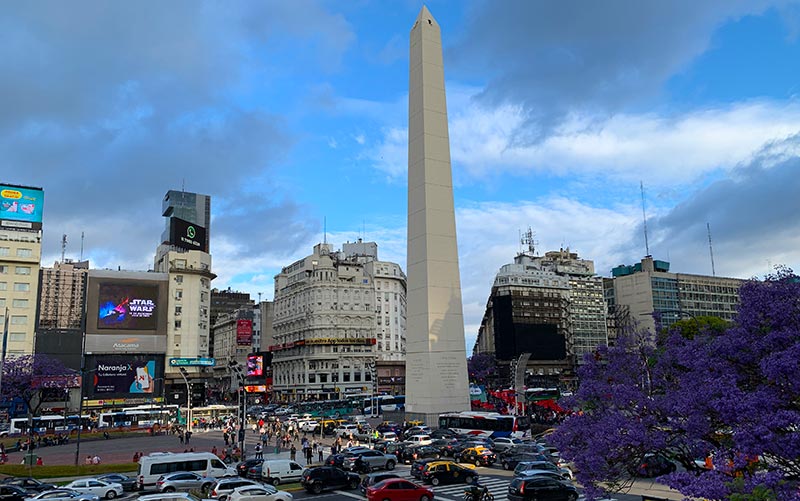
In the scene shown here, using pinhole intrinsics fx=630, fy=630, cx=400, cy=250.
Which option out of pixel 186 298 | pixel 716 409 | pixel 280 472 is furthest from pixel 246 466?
pixel 186 298

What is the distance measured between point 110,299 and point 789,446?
325 ft

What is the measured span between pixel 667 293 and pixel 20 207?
409 ft

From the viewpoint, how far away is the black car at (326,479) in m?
29.2

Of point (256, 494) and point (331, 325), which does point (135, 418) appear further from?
point (256, 494)

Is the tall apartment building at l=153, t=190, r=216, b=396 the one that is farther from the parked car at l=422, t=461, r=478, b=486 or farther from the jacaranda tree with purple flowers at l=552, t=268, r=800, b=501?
the jacaranda tree with purple flowers at l=552, t=268, r=800, b=501

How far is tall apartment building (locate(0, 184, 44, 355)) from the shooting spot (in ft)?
291

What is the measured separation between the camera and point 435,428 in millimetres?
50562

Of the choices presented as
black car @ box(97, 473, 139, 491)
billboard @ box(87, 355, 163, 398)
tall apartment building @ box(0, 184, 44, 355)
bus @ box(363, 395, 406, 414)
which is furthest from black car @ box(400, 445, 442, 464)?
tall apartment building @ box(0, 184, 44, 355)

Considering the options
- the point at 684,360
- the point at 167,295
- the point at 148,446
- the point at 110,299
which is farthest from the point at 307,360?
the point at 684,360

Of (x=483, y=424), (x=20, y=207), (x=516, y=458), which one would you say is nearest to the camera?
(x=516, y=458)

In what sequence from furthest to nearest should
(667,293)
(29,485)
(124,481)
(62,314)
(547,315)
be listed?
1. (667,293)
2. (547,315)
3. (62,314)
4. (124,481)
5. (29,485)

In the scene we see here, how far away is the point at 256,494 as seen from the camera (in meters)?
24.4

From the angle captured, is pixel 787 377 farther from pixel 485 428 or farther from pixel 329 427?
pixel 329 427

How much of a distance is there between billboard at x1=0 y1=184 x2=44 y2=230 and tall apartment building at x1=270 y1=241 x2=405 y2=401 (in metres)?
47.8
